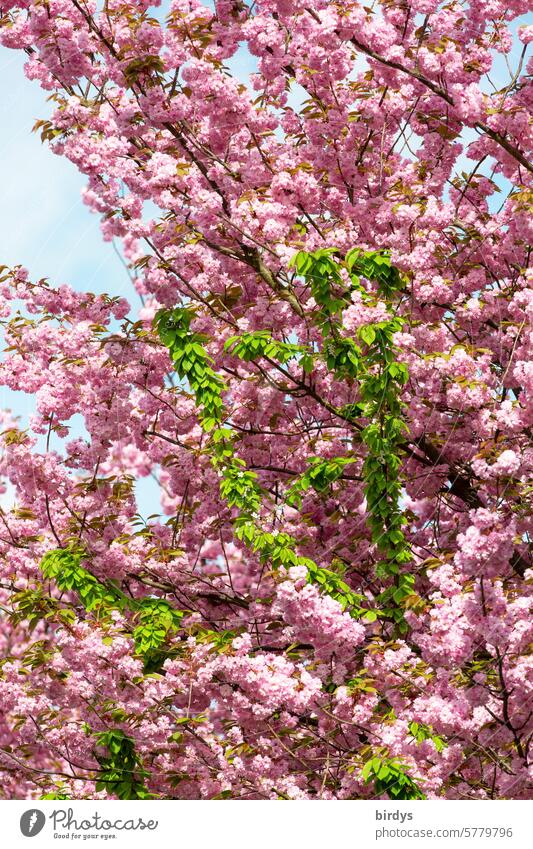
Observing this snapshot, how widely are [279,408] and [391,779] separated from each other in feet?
13.2

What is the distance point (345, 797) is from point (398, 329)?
413cm

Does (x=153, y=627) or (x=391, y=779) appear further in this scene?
(x=153, y=627)

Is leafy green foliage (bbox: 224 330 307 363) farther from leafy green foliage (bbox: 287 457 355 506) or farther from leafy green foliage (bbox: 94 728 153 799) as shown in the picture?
leafy green foliage (bbox: 94 728 153 799)

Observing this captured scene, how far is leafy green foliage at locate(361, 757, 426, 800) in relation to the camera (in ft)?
30.7

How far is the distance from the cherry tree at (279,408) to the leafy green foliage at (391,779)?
58 mm

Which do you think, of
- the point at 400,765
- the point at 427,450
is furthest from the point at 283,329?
the point at 400,765

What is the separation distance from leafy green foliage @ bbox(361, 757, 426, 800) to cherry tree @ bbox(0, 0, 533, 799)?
0.06 meters

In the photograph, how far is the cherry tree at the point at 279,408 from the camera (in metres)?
10.2

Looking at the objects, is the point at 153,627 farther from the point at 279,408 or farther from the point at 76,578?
the point at 279,408

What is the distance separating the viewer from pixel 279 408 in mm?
12039

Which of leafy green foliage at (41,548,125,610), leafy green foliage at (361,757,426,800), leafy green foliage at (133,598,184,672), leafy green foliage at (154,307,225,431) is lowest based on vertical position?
leafy green foliage at (361,757,426,800)

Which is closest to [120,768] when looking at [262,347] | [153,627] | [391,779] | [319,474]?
[153,627]

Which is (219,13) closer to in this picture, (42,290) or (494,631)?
(42,290)

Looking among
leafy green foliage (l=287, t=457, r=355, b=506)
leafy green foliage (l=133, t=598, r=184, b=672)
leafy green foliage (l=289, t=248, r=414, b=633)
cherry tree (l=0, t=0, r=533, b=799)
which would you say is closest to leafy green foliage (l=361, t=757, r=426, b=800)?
cherry tree (l=0, t=0, r=533, b=799)
